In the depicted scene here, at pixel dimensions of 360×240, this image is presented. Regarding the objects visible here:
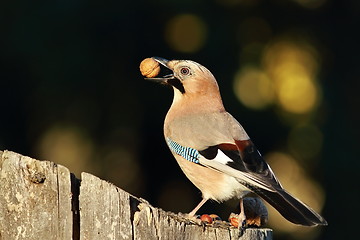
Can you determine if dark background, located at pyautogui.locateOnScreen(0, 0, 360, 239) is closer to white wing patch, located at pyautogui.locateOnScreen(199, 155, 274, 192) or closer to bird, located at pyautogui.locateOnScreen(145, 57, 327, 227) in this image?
bird, located at pyautogui.locateOnScreen(145, 57, 327, 227)

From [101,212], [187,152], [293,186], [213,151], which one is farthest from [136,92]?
[101,212]

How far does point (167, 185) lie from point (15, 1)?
2.28m

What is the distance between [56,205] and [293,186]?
4767 mm

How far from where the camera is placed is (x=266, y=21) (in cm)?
775

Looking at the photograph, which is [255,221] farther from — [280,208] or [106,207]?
[106,207]

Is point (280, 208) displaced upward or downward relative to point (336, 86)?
downward

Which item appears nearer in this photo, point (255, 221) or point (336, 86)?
point (255, 221)

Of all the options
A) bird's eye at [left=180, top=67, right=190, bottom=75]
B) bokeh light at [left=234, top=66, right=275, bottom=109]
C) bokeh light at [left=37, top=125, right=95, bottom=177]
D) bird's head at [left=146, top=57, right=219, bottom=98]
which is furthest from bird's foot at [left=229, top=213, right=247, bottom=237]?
bokeh light at [left=37, top=125, right=95, bottom=177]

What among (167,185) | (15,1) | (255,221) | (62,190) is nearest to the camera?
(62,190)

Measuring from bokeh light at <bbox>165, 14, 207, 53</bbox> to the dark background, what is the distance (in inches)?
1.1

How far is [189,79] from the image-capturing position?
15.0 ft

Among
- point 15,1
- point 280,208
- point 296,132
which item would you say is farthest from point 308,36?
point 280,208

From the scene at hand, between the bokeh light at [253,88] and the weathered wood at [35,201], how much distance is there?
457cm

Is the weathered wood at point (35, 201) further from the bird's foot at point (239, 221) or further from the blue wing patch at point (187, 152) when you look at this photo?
the blue wing patch at point (187, 152)
